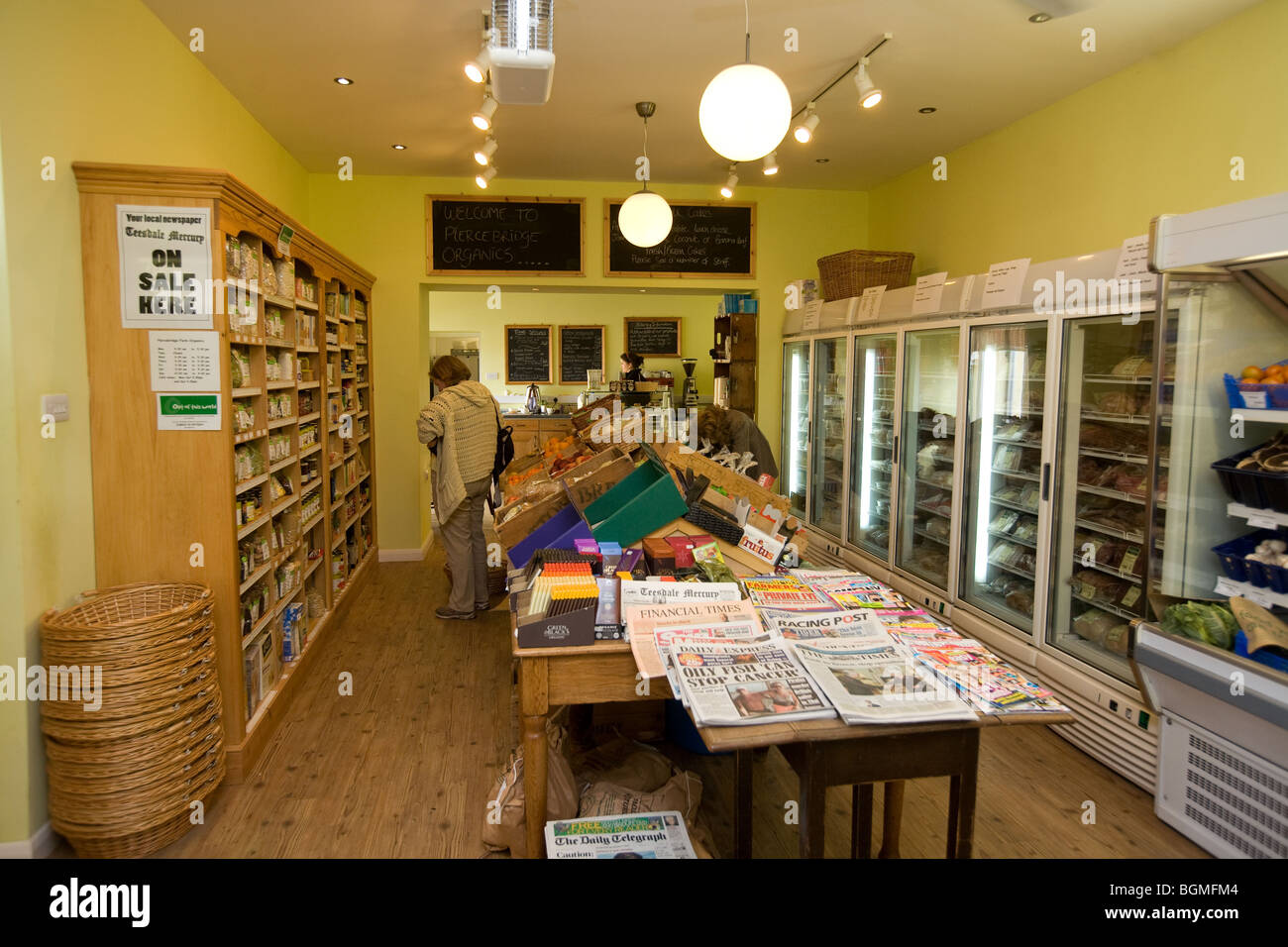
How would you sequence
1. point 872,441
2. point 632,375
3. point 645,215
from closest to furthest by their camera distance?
point 645,215 < point 872,441 < point 632,375

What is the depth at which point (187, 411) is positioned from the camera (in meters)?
3.18

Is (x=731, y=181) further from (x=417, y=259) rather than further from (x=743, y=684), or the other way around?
(x=743, y=684)

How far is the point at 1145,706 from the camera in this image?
10.5ft

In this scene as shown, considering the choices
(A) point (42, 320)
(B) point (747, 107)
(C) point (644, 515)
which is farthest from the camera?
(C) point (644, 515)

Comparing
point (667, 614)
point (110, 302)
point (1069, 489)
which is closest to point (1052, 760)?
point (1069, 489)

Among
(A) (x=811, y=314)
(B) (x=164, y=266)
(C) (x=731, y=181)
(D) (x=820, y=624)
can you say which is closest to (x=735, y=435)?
(A) (x=811, y=314)

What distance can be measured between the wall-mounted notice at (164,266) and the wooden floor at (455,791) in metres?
1.99

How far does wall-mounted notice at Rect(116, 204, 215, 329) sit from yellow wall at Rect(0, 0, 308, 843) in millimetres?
165

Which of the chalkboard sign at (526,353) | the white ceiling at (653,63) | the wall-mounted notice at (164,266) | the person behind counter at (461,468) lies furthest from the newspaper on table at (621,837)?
the chalkboard sign at (526,353)

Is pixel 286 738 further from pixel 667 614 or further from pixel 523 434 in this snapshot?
pixel 523 434

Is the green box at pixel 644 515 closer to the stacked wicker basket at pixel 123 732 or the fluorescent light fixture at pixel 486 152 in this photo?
the stacked wicker basket at pixel 123 732

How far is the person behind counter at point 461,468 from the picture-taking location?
538cm

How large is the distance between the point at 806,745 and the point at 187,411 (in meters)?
2.73

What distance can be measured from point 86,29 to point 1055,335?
447cm
